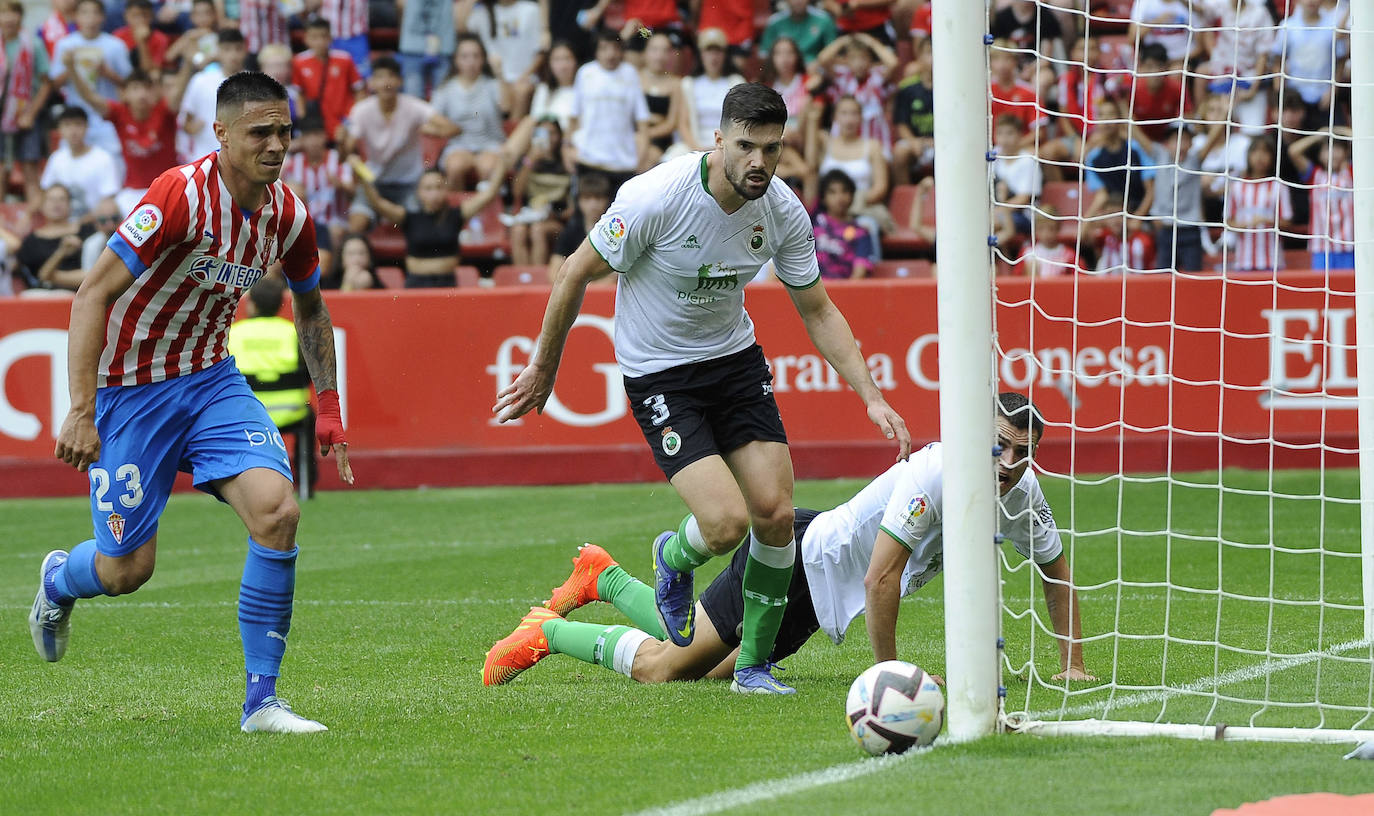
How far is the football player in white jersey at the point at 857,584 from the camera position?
5.77m

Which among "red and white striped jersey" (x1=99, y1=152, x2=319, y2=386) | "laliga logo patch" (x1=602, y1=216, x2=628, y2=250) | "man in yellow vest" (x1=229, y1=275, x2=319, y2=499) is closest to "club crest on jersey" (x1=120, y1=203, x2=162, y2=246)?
"red and white striped jersey" (x1=99, y1=152, x2=319, y2=386)

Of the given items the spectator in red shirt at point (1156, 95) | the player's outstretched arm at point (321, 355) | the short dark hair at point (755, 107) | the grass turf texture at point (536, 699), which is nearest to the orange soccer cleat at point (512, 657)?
→ the grass turf texture at point (536, 699)

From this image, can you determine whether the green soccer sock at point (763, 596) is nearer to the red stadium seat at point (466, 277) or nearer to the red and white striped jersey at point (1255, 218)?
the red and white striped jersey at point (1255, 218)

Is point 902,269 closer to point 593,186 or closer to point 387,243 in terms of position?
point 593,186

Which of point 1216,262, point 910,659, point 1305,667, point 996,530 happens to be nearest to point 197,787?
point 996,530

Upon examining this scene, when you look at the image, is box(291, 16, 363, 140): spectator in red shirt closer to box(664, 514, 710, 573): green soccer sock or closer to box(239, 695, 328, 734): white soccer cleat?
box(664, 514, 710, 573): green soccer sock

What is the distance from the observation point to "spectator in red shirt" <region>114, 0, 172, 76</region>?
17656mm

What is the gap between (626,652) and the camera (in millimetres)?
6527

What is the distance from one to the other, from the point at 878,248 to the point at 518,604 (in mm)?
7635

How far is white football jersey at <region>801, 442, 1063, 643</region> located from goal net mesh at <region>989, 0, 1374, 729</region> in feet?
1.60

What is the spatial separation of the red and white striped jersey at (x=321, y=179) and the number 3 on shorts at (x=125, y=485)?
1092cm

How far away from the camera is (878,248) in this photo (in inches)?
609

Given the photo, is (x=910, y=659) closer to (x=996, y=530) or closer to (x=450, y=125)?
Answer: (x=996, y=530)

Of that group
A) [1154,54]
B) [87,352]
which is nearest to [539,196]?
[1154,54]
